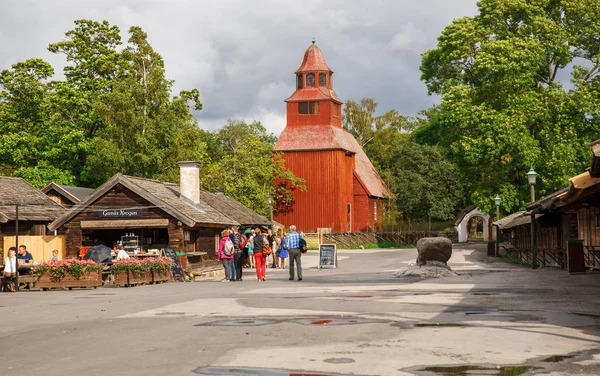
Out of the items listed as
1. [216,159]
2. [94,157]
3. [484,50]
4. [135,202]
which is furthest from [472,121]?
[216,159]

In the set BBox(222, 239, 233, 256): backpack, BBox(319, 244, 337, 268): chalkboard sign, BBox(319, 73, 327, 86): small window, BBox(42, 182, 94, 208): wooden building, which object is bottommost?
BBox(319, 244, 337, 268): chalkboard sign

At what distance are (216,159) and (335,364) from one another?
8911cm

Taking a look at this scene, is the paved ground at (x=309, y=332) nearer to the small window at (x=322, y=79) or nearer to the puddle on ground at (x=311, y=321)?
the puddle on ground at (x=311, y=321)

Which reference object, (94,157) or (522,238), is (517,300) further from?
(94,157)

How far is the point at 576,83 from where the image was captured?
1951 inches

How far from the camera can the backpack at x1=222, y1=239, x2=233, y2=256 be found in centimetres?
2862

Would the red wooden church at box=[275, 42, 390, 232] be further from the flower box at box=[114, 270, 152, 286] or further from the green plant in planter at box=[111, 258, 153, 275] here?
the flower box at box=[114, 270, 152, 286]

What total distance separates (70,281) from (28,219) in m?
14.0

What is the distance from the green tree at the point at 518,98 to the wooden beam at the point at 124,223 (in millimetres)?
20162

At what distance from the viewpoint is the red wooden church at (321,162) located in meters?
73.1

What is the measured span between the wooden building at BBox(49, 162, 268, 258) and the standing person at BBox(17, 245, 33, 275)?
23.5ft

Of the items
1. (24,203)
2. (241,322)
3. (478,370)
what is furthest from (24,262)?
(478,370)

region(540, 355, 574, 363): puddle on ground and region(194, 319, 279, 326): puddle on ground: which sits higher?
region(194, 319, 279, 326): puddle on ground

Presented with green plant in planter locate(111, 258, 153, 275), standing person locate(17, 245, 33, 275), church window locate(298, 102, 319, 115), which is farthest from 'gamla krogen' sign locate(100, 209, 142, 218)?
church window locate(298, 102, 319, 115)
